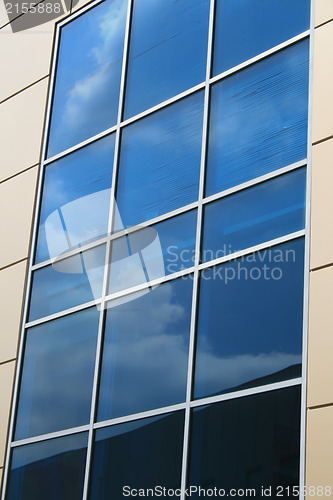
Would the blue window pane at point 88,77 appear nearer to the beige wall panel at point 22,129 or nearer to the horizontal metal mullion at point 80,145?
the horizontal metal mullion at point 80,145

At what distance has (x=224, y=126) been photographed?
1210cm

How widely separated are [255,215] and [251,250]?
524 millimetres

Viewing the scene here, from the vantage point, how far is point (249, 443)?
9.77m

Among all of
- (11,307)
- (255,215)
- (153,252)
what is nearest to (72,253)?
(11,307)

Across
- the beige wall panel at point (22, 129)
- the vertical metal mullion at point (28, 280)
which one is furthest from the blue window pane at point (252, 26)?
the beige wall panel at point (22, 129)

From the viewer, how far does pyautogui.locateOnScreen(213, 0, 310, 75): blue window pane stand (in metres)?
11.9

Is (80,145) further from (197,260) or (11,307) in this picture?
(197,260)

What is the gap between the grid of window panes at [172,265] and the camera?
33.5 feet

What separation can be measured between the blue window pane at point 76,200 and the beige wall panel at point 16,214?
0.31m

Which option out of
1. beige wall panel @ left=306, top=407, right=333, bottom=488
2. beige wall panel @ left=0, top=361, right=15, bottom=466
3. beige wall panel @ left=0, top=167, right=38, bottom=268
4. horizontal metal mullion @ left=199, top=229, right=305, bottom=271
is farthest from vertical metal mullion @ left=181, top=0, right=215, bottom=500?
beige wall panel @ left=0, top=167, right=38, bottom=268

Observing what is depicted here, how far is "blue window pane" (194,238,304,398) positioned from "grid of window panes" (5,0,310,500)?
20mm

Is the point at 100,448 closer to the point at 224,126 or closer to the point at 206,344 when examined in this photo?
the point at 206,344

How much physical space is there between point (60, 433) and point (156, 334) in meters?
2.21

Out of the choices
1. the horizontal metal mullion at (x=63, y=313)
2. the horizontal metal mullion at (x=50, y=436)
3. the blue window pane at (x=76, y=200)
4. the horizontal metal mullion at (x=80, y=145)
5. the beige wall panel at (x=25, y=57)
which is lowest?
the horizontal metal mullion at (x=50, y=436)
